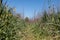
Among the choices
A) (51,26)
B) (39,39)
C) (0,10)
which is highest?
(0,10)

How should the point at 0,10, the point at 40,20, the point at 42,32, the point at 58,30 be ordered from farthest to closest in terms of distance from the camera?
the point at 40,20
the point at 42,32
the point at 58,30
the point at 0,10

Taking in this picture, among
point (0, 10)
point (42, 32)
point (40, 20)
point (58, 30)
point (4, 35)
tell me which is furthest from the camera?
point (40, 20)

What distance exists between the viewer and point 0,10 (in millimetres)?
5637

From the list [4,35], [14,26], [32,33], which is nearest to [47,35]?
[32,33]

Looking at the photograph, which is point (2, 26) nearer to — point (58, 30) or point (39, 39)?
point (39, 39)

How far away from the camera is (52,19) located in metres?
6.53

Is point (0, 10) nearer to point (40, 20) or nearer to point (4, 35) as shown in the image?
point (4, 35)

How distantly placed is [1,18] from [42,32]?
6.21 feet

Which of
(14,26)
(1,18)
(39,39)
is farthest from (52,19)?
(1,18)

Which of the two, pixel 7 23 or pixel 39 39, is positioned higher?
pixel 7 23

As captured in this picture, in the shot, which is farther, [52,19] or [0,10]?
[52,19]

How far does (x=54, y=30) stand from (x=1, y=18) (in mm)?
1920

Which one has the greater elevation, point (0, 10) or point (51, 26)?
point (0, 10)

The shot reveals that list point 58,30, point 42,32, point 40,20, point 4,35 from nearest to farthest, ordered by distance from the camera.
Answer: point 4,35, point 58,30, point 42,32, point 40,20
